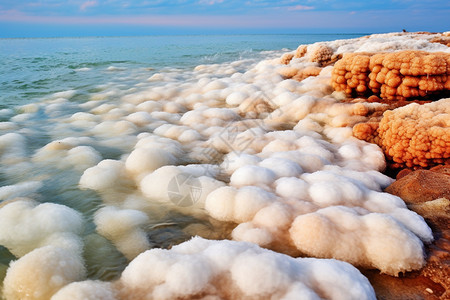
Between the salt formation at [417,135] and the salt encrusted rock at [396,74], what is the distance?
71 centimetres

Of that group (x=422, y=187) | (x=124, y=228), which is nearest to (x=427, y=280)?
(x=422, y=187)

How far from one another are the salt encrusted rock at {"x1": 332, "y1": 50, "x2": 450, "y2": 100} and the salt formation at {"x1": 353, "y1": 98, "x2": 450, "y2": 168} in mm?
709

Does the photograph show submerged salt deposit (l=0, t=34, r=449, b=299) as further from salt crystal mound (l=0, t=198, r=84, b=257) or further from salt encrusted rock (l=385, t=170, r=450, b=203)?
salt encrusted rock (l=385, t=170, r=450, b=203)

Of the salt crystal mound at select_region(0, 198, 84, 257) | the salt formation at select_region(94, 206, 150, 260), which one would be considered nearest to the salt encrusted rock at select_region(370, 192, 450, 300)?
the salt formation at select_region(94, 206, 150, 260)

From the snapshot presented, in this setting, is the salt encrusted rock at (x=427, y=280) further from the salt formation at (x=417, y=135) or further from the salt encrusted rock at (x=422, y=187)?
the salt formation at (x=417, y=135)

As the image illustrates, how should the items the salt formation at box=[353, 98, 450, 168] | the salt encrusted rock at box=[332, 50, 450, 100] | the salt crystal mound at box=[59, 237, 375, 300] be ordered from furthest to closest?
the salt encrusted rock at box=[332, 50, 450, 100]
the salt formation at box=[353, 98, 450, 168]
the salt crystal mound at box=[59, 237, 375, 300]

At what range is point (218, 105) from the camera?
5055 millimetres

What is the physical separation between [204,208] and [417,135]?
196 cm

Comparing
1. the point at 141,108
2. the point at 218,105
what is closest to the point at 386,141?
the point at 218,105

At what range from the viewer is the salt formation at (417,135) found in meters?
2.67

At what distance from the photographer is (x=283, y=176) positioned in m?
2.59

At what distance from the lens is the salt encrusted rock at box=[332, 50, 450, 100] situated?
358 cm

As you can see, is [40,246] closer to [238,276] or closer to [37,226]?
[37,226]

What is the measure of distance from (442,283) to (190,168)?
1.85 metres
